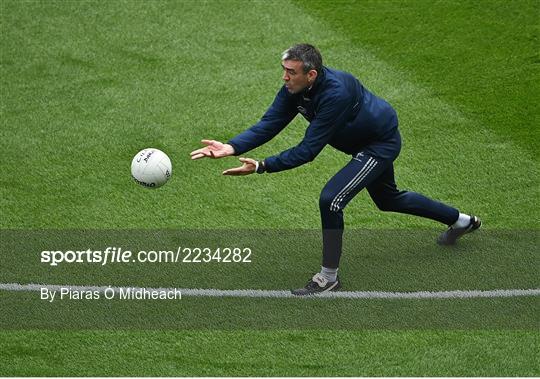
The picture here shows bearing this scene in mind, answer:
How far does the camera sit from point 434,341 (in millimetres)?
8961

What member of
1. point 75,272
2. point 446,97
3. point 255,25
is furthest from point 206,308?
point 255,25

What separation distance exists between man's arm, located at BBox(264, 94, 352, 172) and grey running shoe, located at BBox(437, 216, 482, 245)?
189 cm

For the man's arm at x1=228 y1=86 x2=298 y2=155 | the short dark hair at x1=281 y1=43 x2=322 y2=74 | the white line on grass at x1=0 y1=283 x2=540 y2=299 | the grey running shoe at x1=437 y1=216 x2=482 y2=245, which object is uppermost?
the short dark hair at x1=281 y1=43 x2=322 y2=74

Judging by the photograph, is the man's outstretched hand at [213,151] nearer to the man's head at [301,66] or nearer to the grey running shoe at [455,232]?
the man's head at [301,66]

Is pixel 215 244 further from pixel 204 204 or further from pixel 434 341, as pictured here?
pixel 434 341

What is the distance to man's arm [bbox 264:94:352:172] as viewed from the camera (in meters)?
9.20

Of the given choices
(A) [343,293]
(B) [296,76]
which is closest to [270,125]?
(B) [296,76]

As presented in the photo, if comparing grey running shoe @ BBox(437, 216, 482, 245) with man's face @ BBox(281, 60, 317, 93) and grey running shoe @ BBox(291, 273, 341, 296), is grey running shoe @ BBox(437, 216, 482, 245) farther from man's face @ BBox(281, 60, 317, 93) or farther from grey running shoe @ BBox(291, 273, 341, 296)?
man's face @ BBox(281, 60, 317, 93)

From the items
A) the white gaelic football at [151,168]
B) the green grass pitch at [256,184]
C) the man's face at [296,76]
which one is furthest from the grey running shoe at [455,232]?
the white gaelic football at [151,168]

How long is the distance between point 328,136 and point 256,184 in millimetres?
2385

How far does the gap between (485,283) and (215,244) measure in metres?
2.47

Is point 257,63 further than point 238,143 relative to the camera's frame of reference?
Yes

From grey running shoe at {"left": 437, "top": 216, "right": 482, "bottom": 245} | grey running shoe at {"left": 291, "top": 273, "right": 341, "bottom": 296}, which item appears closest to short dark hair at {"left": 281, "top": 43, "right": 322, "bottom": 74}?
grey running shoe at {"left": 291, "top": 273, "right": 341, "bottom": 296}

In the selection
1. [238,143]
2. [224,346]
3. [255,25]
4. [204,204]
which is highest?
[255,25]
